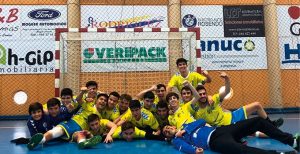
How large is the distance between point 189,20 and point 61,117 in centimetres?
525

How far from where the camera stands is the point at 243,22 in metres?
8.35

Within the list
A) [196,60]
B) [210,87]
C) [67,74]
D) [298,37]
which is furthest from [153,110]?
[298,37]

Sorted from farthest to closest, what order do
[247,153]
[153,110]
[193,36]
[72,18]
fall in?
[72,18], [193,36], [153,110], [247,153]

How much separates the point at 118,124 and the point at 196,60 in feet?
7.98

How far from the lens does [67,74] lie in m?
6.01

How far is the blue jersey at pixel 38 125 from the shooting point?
3.92 metres

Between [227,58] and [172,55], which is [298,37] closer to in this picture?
[227,58]

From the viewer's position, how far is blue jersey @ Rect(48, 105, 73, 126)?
13.3 feet

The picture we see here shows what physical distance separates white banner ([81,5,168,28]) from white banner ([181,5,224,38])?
1.96ft

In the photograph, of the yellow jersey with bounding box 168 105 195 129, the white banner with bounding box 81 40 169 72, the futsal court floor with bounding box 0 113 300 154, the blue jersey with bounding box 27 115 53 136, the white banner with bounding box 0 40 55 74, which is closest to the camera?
the futsal court floor with bounding box 0 113 300 154

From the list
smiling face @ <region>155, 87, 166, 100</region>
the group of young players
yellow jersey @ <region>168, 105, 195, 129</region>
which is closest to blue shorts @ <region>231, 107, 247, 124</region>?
the group of young players

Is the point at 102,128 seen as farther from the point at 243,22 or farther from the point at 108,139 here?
the point at 243,22

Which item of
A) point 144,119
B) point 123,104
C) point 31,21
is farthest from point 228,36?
point 31,21

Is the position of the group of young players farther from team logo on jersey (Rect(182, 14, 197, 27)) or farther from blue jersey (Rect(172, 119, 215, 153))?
Answer: team logo on jersey (Rect(182, 14, 197, 27))
